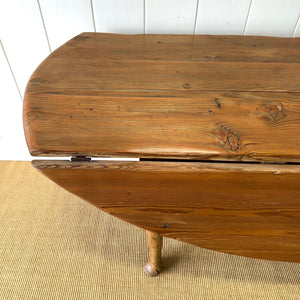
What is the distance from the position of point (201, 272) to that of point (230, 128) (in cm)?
61

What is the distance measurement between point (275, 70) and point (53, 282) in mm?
956

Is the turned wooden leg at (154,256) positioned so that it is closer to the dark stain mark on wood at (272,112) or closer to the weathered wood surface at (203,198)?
the weathered wood surface at (203,198)

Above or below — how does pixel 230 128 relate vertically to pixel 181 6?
below

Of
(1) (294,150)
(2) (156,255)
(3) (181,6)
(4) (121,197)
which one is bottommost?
(2) (156,255)

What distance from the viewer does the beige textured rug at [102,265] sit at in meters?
1.00

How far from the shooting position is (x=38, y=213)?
3.97ft

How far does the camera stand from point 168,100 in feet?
2.37

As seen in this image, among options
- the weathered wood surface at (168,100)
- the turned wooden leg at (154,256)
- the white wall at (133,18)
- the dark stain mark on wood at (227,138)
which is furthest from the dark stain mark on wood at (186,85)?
the turned wooden leg at (154,256)

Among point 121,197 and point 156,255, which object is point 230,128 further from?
point 156,255

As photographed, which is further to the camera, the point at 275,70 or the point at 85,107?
the point at 275,70

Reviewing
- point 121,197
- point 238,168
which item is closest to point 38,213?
point 121,197

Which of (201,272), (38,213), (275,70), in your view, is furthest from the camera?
(38,213)

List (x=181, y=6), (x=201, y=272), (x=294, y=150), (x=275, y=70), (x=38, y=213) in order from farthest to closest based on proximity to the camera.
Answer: (x=38, y=213) < (x=201, y=272) < (x=181, y=6) < (x=275, y=70) < (x=294, y=150)

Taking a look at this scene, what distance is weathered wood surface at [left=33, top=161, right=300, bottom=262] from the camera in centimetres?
65
